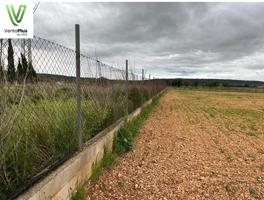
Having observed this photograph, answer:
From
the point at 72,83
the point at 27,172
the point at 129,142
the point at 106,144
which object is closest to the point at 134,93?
the point at 129,142

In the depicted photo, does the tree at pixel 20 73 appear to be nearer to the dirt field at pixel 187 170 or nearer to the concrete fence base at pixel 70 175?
the concrete fence base at pixel 70 175

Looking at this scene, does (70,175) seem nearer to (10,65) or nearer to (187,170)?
(10,65)

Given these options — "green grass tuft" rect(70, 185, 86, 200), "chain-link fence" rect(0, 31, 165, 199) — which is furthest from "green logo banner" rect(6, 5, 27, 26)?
"green grass tuft" rect(70, 185, 86, 200)

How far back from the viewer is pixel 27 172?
11.0 ft

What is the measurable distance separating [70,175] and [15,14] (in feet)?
6.33

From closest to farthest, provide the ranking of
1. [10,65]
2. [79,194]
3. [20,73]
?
1. [10,65]
2. [20,73]
3. [79,194]

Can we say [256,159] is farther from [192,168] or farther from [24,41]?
[24,41]

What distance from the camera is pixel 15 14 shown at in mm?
3695

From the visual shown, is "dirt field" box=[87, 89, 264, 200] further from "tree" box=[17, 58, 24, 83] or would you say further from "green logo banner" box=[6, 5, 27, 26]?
"green logo banner" box=[6, 5, 27, 26]

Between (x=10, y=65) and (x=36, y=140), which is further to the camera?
(x=36, y=140)

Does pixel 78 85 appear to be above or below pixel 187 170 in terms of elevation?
above

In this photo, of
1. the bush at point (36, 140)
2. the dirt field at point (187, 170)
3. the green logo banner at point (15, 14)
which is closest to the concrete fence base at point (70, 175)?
the bush at point (36, 140)

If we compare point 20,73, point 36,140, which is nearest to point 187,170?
point 36,140

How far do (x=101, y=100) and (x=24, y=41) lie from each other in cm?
372
